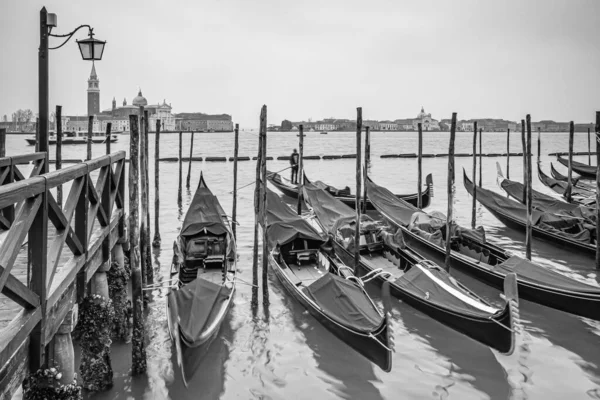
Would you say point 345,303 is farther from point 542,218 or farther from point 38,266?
point 542,218

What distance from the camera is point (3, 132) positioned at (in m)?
6.52

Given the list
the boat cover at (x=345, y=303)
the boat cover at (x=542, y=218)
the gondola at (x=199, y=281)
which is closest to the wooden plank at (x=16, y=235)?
the gondola at (x=199, y=281)

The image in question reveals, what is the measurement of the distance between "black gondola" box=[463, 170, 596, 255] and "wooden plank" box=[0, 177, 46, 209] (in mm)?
8366

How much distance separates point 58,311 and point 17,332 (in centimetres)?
78

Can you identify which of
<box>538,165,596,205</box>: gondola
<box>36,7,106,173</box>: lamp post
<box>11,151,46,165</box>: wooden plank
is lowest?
<box>538,165,596,205</box>: gondola

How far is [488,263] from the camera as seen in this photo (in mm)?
7383

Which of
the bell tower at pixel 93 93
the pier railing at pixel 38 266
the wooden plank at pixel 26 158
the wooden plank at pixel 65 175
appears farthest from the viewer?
the bell tower at pixel 93 93

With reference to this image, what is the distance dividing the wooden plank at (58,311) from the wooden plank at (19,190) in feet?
2.35

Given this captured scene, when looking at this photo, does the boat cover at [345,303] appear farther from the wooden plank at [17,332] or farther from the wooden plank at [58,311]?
the wooden plank at [17,332]

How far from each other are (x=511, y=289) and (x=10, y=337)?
4207 millimetres

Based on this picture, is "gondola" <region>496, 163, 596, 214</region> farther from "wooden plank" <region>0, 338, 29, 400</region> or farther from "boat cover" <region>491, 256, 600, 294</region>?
"wooden plank" <region>0, 338, 29, 400</region>

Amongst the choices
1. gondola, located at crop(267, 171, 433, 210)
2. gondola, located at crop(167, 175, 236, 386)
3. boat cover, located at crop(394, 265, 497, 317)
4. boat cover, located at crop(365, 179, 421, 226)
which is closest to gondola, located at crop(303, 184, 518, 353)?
boat cover, located at crop(394, 265, 497, 317)

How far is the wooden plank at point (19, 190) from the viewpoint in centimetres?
187

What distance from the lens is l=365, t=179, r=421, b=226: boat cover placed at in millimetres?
10339
